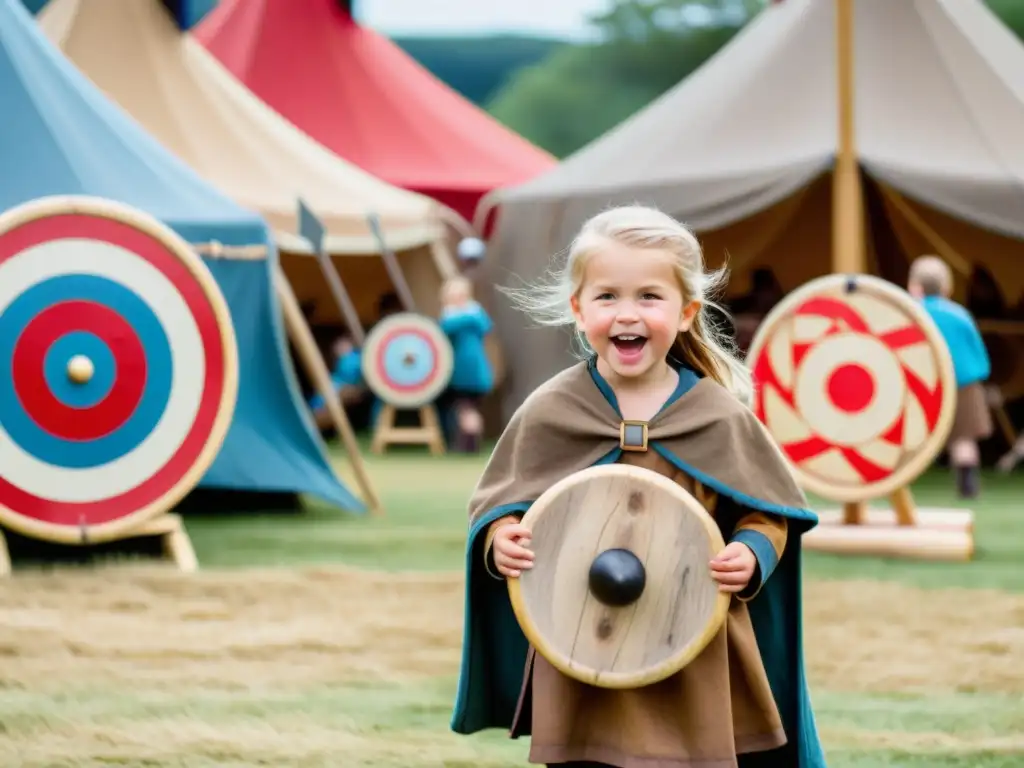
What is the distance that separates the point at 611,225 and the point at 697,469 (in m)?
0.38

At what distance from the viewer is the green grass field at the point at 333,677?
3.30 metres

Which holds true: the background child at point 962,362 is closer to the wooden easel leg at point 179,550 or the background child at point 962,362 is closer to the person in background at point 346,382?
the wooden easel leg at point 179,550

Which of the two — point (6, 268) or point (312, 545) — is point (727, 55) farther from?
point (6, 268)

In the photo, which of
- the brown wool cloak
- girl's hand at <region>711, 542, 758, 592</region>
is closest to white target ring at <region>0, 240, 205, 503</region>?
the brown wool cloak

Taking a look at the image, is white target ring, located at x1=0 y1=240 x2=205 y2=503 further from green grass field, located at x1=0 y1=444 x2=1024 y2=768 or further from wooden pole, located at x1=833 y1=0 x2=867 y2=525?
wooden pole, located at x1=833 y1=0 x2=867 y2=525

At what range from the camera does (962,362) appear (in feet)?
26.0

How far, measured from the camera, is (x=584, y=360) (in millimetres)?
2605

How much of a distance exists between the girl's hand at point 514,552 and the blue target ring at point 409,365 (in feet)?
27.8

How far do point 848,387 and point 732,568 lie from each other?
364 centimetres

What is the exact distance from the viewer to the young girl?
2420 millimetres

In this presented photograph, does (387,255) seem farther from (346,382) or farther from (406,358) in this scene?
(346,382)

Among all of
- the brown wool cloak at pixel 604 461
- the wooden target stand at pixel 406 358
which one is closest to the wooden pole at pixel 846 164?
the wooden target stand at pixel 406 358

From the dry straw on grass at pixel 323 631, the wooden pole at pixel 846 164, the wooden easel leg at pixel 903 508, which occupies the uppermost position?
the wooden pole at pixel 846 164

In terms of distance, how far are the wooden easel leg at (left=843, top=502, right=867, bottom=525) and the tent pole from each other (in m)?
1.37
